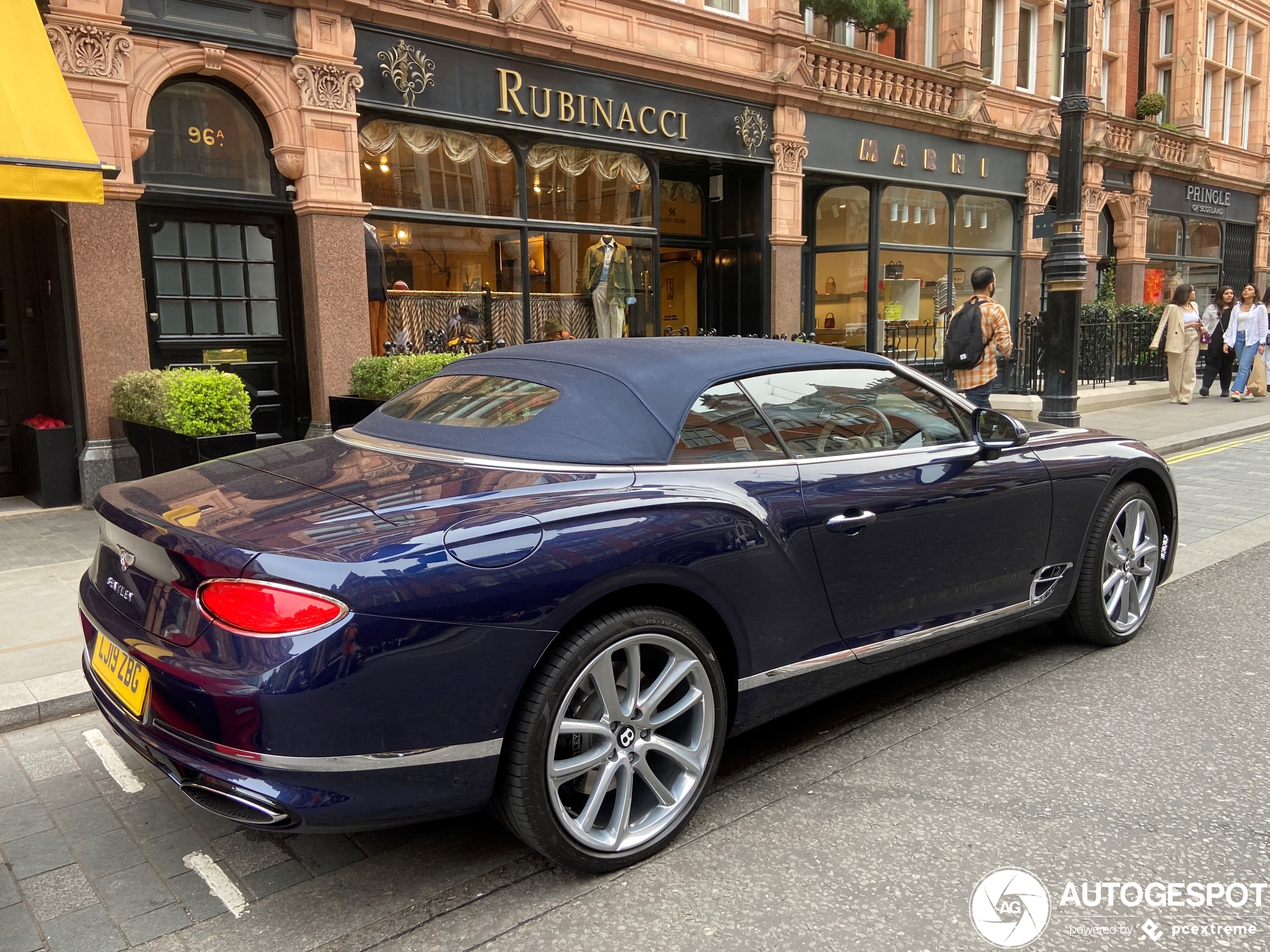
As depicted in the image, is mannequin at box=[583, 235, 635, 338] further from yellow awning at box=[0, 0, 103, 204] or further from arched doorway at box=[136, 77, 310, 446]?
yellow awning at box=[0, 0, 103, 204]

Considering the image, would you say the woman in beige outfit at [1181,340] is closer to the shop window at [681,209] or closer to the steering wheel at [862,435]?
the shop window at [681,209]

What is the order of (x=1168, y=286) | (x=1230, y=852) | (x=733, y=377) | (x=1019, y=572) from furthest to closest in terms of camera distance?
(x=1168, y=286), (x=1019, y=572), (x=733, y=377), (x=1230, y=852)

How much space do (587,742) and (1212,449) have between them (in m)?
11.1

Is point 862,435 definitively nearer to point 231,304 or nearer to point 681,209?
point 231,304

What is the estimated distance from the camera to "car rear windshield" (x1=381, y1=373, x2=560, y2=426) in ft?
11.0

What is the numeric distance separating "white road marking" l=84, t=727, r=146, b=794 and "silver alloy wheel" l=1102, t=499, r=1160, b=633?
13.7 feet

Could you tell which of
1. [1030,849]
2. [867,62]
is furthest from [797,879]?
[867,62]

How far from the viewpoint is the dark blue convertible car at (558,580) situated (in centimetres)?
241

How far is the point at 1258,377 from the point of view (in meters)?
16.7

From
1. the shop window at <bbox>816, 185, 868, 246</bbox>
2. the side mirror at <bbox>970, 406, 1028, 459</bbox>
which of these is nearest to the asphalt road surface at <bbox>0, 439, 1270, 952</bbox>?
the side mirror at <bbox>970, 406, 1028, 459</bbox>

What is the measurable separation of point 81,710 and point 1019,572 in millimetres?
4030

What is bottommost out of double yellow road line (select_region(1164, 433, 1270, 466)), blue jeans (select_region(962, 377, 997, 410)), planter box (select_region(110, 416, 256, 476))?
double yellow road line (select_region(1164, 433, 1270, 466))

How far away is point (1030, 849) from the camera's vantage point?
9.56 ft

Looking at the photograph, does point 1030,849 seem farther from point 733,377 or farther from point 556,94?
point 556,94
